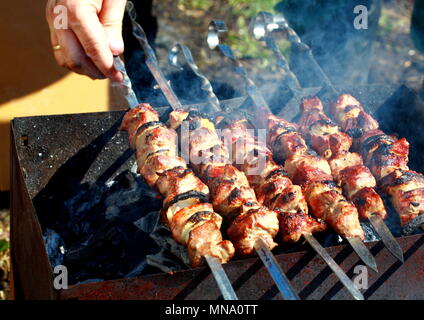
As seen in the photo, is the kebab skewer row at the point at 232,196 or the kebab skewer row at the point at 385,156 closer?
the kebab skewer row at the point at 232,196

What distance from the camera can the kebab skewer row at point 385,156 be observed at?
2662mm

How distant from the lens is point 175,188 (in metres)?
2.66

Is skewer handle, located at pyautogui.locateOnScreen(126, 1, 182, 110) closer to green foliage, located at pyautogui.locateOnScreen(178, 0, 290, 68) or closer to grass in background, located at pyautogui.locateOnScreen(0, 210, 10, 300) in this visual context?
grass in background, located at pyautogui.locateOnScreen(0, 210, 10, 300)

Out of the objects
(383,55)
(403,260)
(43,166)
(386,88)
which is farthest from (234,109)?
(383,55)

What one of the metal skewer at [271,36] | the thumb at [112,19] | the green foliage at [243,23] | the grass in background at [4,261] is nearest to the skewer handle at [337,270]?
the metal skewer at [271,36]

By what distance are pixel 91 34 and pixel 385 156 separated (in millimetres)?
1876

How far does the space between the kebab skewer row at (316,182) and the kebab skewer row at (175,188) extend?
559mm

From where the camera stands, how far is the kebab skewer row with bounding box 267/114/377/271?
2445mm

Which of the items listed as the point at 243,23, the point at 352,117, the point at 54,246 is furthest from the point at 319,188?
the point at 243,23

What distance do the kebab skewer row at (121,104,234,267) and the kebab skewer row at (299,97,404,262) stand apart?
0.77 m

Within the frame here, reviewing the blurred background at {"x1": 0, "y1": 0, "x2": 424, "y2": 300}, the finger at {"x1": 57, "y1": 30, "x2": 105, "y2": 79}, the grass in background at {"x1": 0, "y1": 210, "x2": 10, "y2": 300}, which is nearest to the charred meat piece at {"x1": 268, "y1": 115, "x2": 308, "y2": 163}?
the finger at {"x1": 57, "y1": 30, "x2": 105, "y2": 79}

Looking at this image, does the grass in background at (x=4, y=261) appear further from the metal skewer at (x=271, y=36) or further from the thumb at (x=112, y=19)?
the metal skewer at (x=271, y=36)

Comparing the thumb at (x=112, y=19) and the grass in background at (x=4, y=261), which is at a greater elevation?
the thumb at (x=112, y=19)
